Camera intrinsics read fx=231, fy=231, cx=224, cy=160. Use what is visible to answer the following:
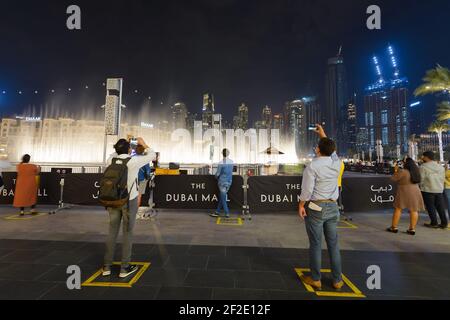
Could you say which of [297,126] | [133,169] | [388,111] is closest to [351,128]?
[388,111]

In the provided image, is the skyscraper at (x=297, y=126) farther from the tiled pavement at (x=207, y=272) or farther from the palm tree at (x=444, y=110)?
the tiled pavement at (x=207, y=272)

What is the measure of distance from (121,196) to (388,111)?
591 feet

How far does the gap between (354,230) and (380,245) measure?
1.11m

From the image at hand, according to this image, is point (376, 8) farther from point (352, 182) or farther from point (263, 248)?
point (263, 248)

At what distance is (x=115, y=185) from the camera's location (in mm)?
3328

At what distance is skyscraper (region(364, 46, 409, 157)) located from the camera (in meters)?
140

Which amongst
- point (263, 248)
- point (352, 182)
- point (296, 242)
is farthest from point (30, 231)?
point (352, 182)

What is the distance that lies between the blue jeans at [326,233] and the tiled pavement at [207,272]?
34 centimetres

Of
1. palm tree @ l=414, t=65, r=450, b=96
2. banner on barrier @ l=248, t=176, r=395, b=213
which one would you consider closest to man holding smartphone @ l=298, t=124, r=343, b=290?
banner on barrier @ l=248, t=176, r=395, b=213

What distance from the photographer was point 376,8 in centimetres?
670

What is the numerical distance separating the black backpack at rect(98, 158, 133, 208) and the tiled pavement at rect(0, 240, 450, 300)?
117 centimetres

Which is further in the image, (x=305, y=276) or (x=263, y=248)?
(x=263, y=248)
